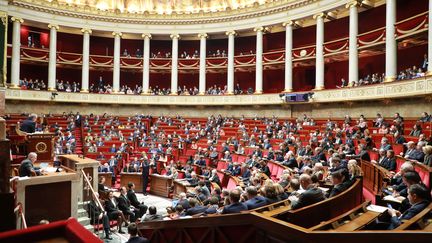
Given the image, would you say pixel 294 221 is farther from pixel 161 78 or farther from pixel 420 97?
pixel 161 78

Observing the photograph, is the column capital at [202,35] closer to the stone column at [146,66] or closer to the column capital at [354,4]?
the stone column at [146,66]

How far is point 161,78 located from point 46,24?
9717 millimetres

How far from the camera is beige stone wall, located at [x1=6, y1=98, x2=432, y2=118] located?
15188 mm

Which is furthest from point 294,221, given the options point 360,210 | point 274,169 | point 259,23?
point 259,23

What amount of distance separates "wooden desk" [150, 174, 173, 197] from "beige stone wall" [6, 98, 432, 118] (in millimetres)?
10776

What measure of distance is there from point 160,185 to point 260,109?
1153 cm

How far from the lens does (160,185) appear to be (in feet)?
44.9

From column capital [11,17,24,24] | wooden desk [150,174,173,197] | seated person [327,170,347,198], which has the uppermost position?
column capital [11,17,24,24]

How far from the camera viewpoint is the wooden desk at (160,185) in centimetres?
1327

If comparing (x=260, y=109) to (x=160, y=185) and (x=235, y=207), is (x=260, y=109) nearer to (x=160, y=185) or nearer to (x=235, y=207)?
(x=160, y=185)

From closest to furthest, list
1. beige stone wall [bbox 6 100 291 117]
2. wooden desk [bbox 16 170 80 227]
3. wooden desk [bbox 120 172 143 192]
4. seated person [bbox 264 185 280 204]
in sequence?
seated person [bbox 264 185 280 204] < wooden desk [bbox 16 170 80 227] < wooden desk [bbox 120 172 143 192] < beige stone wall [bbox 6 100 291 117]

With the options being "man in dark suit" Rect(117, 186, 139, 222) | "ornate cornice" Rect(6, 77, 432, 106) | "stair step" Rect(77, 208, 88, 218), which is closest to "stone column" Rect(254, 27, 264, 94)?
"ornate cornice" Rect(6, 77, 432, 106)

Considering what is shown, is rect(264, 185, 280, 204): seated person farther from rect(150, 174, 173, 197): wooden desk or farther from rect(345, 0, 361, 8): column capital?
rect(345, 0, 361, 8): column capital

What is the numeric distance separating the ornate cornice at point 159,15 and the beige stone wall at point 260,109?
21.1ft
